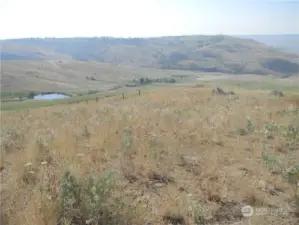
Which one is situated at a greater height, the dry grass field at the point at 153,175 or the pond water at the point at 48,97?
the dry grass field at the point at 153,175

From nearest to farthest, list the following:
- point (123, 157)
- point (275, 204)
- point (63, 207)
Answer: point (63, 207)
point (275, 204)
point (123, 157)

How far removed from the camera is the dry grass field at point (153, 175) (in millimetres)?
4480

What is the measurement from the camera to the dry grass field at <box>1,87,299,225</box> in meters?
4.48

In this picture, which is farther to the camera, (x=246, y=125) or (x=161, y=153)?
(x=246, y=125)

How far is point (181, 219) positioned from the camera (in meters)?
4.66

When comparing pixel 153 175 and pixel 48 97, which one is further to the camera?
pixel 48 97

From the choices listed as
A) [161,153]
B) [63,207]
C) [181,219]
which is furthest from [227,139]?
[63,207]

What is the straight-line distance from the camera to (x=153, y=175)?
6.26 metres

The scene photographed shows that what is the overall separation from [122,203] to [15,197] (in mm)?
1610

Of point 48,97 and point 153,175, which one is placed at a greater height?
point 153,175

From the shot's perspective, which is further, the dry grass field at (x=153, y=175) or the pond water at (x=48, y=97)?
the pond water at (x=48, y=97)

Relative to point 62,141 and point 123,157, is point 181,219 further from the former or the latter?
point 62,141

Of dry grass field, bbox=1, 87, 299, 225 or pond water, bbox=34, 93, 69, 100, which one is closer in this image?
dry grass field, bbox=1, 87, 299, 225

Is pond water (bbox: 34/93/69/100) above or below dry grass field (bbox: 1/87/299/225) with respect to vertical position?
below
